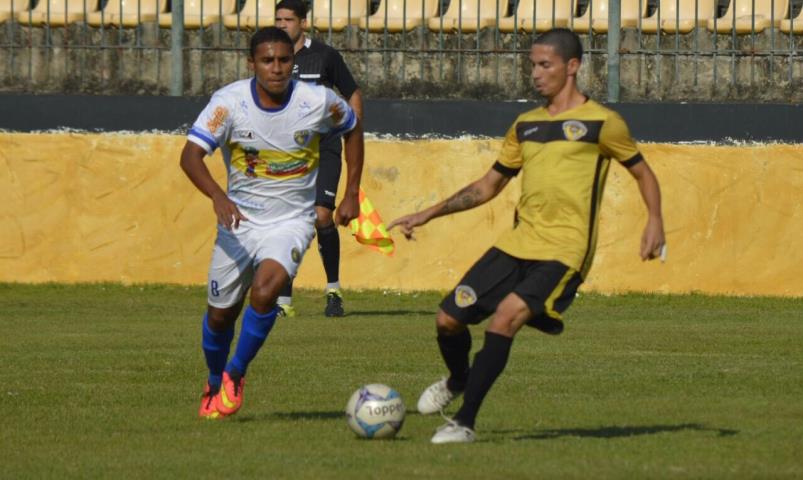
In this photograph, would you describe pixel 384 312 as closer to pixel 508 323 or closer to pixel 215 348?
pixel 215 348

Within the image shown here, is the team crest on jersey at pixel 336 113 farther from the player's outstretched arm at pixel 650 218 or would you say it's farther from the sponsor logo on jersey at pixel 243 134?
the player's outstretched arm at pixel 650 218

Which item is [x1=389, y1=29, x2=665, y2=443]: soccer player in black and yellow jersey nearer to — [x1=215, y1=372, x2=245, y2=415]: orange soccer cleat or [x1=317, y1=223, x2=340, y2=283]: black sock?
[x1=215, y1=372, x2=245, y2=415]: orange soccer cleat

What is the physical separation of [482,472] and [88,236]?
10632mm

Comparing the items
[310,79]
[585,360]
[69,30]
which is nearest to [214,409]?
[585,360]

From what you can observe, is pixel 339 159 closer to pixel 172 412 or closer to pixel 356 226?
pixel 356 226

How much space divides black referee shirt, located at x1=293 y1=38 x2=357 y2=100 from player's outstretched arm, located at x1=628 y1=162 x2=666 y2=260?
5934 mm

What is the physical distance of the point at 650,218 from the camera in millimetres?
7680

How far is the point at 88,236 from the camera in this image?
1684 centimetres

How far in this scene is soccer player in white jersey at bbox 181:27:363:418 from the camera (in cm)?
856

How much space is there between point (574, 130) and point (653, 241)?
619mm

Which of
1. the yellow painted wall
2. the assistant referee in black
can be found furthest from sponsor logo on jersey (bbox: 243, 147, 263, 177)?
the yellow painted wall

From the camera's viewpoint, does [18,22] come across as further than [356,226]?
Yes

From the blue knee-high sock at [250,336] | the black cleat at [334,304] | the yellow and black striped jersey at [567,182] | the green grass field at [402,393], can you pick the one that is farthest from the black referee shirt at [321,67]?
the yellow and black striped jersey at [567,182]

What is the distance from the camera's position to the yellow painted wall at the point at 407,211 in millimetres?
16188
